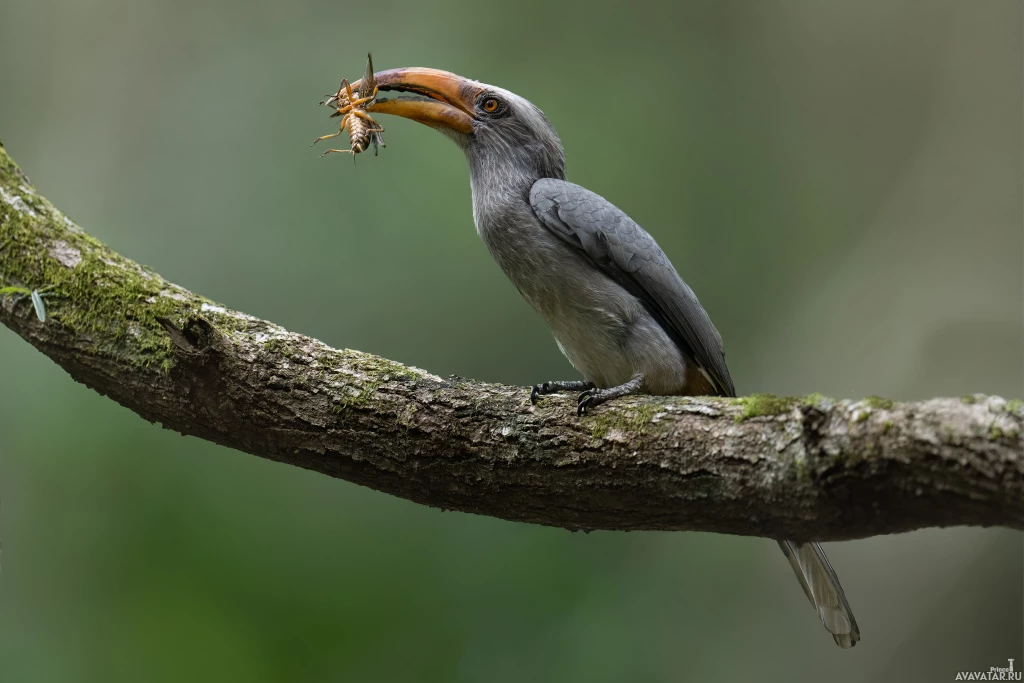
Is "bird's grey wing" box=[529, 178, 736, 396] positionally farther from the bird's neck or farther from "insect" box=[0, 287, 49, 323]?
"insect" box=[0, 287, 49, 323]

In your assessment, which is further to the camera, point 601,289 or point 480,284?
point 480,284

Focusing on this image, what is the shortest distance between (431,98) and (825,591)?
284cm

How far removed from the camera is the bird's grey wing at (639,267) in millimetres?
3559

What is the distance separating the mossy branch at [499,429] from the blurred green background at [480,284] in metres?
2.76

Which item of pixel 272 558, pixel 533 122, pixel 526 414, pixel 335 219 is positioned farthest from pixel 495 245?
pixel 272 558

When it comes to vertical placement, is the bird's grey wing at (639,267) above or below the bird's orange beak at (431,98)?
below

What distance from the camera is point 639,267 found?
3.55 metres

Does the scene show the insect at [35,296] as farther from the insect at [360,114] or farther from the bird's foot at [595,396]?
the bird's foot at [595,396]

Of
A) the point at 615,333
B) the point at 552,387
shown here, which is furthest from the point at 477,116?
the point at 552,387

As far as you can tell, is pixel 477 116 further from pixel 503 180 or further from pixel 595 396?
pixel 595 396

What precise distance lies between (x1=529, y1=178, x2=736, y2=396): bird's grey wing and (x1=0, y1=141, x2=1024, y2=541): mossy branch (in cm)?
82

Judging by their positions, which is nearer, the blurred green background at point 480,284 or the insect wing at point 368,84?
the insect wing at point 368,84

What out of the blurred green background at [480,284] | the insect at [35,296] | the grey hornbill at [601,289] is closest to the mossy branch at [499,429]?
the insect at [35,296]

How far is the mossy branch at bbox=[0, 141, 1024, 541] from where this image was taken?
208 cm
